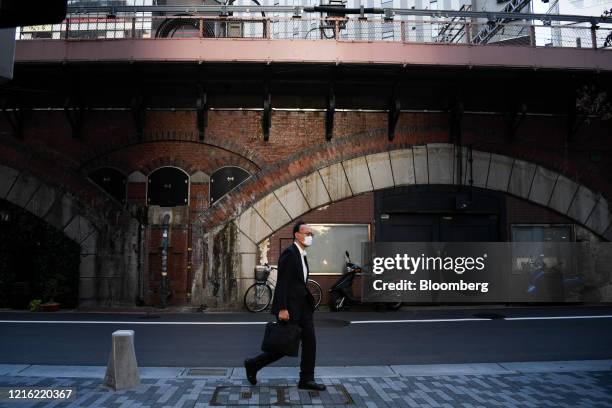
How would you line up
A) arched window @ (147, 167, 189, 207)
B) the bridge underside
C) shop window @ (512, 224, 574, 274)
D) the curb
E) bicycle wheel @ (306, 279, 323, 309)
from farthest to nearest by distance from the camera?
shop window @ (512, 224, 574, 274) → arched window @ (147, 167, 189, 207) → bicycle wheel @ (306, 279, 323, 309) → the bridge underside → the curb

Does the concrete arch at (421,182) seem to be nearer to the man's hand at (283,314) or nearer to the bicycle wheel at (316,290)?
the bicycle wheel at (316,290)

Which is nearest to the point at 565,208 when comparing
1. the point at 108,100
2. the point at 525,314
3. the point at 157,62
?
the point at 525,314

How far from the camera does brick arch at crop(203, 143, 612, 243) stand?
530 inches

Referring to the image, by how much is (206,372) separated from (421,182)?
9519mm

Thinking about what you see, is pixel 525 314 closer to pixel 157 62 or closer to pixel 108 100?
pixel 157 62

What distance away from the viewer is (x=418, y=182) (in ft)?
45.4

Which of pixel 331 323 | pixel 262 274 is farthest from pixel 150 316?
pixel 331 323

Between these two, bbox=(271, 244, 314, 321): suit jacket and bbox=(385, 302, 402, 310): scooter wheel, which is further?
bbox=(385, 302, 402, 310): scooter wheel

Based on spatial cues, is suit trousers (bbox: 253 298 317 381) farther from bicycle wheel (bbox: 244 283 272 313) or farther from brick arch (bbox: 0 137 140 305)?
brick arch (bbox: 0 137 140 305)

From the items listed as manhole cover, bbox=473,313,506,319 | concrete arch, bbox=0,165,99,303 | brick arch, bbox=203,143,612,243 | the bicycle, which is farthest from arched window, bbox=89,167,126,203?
manhole cover, bbox=473,313,506,319

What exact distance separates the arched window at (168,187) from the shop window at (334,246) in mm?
3923

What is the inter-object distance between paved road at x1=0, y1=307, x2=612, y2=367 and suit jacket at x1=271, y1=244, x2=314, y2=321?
6.12 feet

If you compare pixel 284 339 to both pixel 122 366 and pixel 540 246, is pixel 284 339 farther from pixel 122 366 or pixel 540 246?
pixel 540 246

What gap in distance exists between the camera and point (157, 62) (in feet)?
40.3
